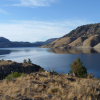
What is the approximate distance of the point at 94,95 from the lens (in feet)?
20.9

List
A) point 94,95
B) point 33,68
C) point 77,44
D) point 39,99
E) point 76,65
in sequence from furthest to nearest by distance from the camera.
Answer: point 77,44, point 33,68, point 76,65, point 94,95, point 39,99

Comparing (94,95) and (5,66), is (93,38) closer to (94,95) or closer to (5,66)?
(5,66)

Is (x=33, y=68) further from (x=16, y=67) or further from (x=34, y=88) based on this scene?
(x=34, y=88)

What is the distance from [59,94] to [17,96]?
2363 millimetres

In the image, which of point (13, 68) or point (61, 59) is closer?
point (13, 68)

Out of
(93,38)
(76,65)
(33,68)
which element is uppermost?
(93,38)

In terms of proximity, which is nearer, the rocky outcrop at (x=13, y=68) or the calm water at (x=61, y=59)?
the rocky outcrop at (x=13, y=68)

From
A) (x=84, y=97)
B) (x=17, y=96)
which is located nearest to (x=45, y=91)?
(x=17, y=96)

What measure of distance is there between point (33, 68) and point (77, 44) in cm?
17400

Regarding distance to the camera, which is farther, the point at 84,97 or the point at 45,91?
the point at 45,91

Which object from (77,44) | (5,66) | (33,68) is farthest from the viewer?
(77,44)

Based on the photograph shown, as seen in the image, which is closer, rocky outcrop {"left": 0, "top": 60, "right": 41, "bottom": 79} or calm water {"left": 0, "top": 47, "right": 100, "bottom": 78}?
rocky outcrop {"left": 0, "top": 60, "right": 41, "bottom": 79}

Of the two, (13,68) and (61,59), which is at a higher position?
(13,68)

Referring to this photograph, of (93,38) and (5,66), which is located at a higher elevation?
(93,38)
